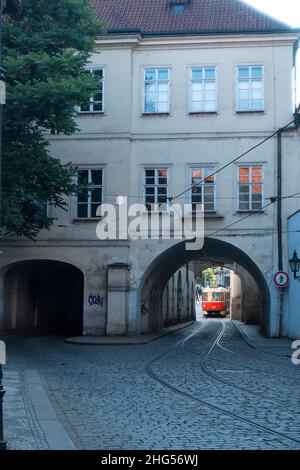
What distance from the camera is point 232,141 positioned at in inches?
1035

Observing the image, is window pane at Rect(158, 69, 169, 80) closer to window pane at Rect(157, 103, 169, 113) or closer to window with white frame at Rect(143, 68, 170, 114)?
window with white frame at Rect(143, 68, 170, 114)

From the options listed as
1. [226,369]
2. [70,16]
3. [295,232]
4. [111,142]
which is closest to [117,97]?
[111,142]

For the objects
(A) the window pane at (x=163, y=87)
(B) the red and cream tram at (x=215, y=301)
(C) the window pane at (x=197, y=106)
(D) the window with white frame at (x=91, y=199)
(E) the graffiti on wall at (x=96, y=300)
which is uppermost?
(A) the window pane at (x=163, y=87)

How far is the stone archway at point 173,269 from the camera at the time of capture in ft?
87.8

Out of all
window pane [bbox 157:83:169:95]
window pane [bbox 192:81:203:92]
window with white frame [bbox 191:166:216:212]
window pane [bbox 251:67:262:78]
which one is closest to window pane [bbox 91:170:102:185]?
window with white frame [bbox 191:166:216:212]

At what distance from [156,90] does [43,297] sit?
12381mm

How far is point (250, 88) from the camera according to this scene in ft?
86.9

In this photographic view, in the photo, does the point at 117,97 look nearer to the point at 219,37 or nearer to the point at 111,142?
the point at 111,142

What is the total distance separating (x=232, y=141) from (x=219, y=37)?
441 cm

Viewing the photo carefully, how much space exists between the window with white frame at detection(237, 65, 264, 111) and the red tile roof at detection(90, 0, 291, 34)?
1577 mm

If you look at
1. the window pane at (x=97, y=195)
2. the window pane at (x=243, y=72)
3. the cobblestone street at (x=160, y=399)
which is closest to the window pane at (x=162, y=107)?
the window pane at (x=243, y=72)

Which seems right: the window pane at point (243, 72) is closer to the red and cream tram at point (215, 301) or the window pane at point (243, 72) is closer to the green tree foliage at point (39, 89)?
the green tree foliage at point (39, 89)

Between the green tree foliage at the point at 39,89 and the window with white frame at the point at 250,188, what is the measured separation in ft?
26.6

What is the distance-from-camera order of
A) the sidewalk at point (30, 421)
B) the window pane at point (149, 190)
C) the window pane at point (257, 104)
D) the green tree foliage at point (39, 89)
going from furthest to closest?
the window pane at point (149, 190) → the window pane at point (257, 104) → the green tree foliage at point (39, 89) → the sidewalk at point (30, 421)
